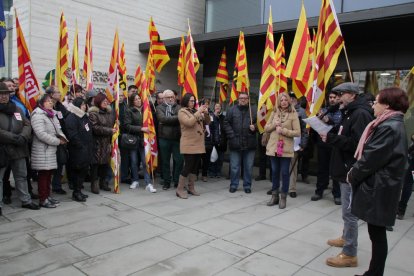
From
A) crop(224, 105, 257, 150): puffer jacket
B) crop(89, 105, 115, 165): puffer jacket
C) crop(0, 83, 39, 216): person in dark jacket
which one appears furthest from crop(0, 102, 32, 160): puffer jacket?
crop(224, 105, 257, 150): puffer jacket

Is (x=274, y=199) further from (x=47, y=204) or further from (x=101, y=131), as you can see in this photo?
(x=47, y=204)

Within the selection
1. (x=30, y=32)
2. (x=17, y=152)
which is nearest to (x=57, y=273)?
(x=17, y=152)

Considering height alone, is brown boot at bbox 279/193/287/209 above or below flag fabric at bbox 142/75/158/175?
below

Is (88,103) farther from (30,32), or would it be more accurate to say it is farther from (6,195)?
(30,32)

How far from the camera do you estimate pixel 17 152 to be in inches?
212

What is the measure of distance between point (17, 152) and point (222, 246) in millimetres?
3432

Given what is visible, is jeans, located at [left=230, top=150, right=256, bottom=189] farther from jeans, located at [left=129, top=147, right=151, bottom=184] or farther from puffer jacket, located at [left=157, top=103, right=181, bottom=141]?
jeans, located at [left=129, top=147, right=151, bottom=184]

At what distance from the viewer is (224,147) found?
8688 millimetres

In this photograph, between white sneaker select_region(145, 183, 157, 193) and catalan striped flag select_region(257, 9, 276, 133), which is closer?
catalan striped flag select_region(257, 9, 276, 133)

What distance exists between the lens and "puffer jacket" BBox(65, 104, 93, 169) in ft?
20.2

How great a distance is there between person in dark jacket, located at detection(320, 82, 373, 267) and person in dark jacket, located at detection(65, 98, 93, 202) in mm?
4113

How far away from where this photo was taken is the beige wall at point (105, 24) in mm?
9695

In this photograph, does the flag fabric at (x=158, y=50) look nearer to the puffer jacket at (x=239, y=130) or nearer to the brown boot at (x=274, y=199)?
the puffer jacket at (x=239, y=130)

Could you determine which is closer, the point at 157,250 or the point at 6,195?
the point at 157,250
